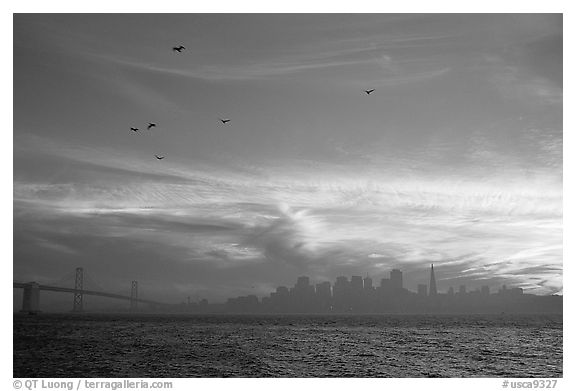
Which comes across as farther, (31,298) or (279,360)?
(31,298)

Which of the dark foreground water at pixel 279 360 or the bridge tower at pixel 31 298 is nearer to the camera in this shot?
the dark foreground water at pixel 279 360

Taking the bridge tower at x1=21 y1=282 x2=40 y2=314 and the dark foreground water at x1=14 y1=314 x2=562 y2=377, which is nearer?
the dark foreground water at x1=14 y1=314 x2=562 y2=377
